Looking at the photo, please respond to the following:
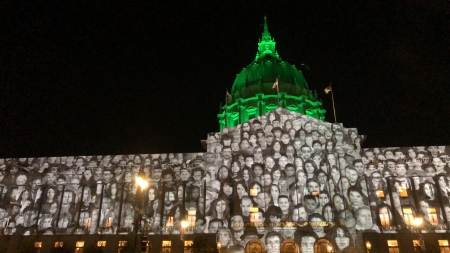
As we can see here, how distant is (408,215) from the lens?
42094 millimetres

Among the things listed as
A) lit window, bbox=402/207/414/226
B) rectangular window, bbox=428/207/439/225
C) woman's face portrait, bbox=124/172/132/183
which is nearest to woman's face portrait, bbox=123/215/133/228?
woman's face portrait, bbox=124/172/132/183

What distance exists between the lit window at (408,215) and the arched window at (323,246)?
8516 mm

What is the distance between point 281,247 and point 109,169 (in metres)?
21.9

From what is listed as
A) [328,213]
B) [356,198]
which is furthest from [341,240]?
[356,198]

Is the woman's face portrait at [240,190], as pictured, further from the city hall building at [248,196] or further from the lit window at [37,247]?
the lit window at [37,247]

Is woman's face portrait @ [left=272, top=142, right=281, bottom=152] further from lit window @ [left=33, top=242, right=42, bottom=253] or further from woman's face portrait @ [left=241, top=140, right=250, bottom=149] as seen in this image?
lit window @ [left=33, top=242, right=42, bottom=253]

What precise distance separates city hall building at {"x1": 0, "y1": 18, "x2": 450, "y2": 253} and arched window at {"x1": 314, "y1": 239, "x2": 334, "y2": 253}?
97 mm

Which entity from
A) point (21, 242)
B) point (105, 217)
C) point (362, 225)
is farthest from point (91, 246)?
point (362, 225)

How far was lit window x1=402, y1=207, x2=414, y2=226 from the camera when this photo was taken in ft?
137

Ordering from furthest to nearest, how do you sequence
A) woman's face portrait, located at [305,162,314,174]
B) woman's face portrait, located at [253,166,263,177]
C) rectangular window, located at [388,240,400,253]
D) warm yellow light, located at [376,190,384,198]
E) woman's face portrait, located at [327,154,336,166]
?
woman's face portrait, located at [253,166,263,177]
woman's face portrait, located at [327,154,336,166]
woman's face portrait, located at [305,162,314,174]
warm yellow light, located at [376,190,384,198]
rectangular window, located at [388,240,400,253]

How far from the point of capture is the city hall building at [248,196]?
4091 centimetres

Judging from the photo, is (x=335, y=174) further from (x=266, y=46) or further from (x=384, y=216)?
(x=266, y=46)

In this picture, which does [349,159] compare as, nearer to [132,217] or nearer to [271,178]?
[271,178]

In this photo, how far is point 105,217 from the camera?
4556 centimetres
